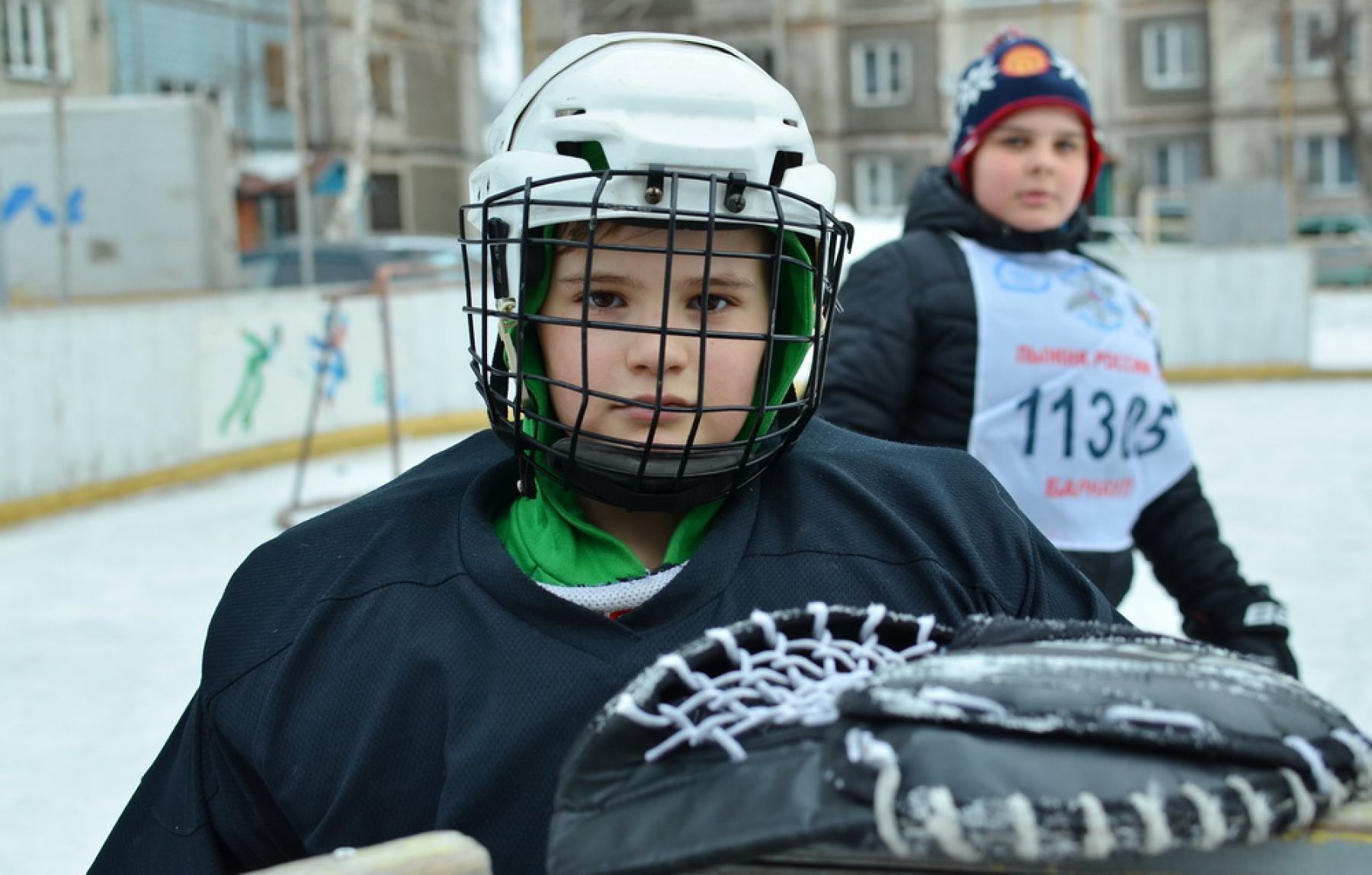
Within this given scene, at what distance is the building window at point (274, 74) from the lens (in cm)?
2311

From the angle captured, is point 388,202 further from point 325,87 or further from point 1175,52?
point 1175,52

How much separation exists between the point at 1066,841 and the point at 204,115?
10153mm

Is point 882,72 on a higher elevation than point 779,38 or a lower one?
lower

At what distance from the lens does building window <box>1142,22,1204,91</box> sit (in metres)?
29.5

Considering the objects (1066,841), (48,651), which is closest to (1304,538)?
(48,651)

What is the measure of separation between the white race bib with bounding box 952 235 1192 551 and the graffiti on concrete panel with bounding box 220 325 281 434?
18.9ft

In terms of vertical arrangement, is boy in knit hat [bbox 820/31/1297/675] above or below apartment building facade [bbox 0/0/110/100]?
below

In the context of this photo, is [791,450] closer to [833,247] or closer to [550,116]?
[833,247]

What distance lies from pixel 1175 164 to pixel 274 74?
1708 centimetres

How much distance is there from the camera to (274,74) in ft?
77.3

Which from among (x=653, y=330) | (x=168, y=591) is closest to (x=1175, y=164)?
(x=168, y=591)

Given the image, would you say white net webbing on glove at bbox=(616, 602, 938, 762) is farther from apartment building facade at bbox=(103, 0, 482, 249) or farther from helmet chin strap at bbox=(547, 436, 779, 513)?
apartment building facade at bbox=(103, 0, 482, 249)

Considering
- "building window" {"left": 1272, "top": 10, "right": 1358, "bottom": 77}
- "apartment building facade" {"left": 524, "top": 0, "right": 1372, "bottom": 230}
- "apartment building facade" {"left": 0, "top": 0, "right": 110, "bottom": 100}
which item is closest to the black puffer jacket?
"apartment building facade" {"left": 0, "top": 0, "right": 110, "bottom": 100}

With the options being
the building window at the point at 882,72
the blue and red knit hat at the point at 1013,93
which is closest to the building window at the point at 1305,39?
the building window at the point at 882,72
